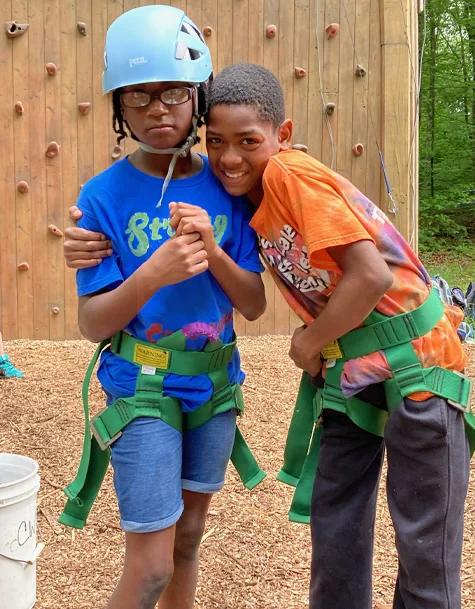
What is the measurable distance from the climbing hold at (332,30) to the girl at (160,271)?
4.69 meters

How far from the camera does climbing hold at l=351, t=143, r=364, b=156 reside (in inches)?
257

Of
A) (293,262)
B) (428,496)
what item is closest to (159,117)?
(293,262)

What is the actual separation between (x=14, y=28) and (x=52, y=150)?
1038mm

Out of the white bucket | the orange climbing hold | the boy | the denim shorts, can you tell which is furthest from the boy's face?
the orange climbing hold

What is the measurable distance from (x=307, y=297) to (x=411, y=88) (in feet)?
16.7

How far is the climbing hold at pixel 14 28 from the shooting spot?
5.94 meters

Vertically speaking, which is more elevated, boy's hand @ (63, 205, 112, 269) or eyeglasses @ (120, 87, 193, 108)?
eyeglasses @ (120, 87, 193, 108)

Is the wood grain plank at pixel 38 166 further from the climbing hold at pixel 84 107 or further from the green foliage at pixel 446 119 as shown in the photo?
the green foliage at pixel 446 119

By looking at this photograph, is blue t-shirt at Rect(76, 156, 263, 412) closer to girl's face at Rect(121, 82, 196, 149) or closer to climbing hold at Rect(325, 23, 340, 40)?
girl's face at Rect(121, 82, 196, 149)

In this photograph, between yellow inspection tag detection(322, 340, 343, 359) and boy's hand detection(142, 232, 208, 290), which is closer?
boy's hand detection(142, 232, 208, 290)

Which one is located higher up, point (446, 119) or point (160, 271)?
point (446, 119)

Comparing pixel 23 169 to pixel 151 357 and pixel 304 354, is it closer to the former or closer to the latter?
pixel 151 357

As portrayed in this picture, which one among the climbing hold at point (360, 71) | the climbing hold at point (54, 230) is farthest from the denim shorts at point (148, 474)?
the climbing hold at point (360, 71)

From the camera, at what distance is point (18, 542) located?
2.45 meters
